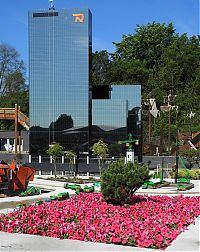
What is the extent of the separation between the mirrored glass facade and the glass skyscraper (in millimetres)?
915

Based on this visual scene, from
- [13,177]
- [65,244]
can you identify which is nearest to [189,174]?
[13,177]

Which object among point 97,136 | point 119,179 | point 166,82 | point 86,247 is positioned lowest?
point 86,247

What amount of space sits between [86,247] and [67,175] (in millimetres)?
21481

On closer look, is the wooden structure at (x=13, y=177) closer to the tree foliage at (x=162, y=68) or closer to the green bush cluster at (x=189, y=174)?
the green bush cluster at (x=189, y=174)

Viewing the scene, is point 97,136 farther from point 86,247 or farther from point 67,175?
point 86,247

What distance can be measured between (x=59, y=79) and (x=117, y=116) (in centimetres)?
496

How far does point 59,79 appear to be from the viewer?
32969 mm

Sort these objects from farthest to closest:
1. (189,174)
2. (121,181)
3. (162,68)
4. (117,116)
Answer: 1. (162,68)
2. (117,116)
3. (189,174)
4. (121,181)

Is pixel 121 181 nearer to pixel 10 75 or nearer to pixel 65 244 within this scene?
pixel 65 244

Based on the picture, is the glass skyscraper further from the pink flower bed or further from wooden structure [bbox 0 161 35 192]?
the pink flower bed

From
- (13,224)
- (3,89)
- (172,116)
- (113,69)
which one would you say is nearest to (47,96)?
(172,116)

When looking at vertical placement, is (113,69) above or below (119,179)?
above

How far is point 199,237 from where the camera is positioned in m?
7.86

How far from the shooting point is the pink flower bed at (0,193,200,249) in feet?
25.8
